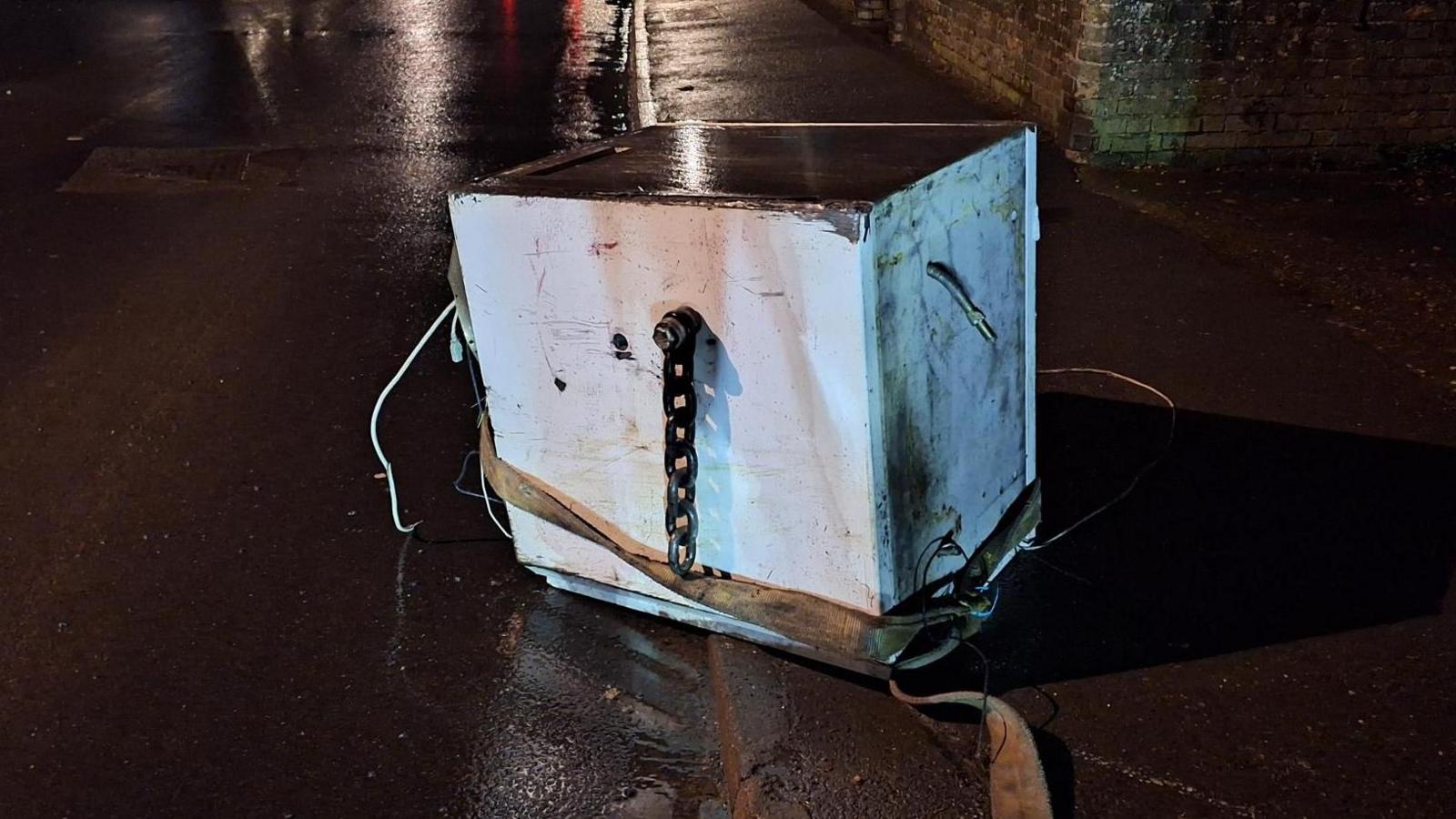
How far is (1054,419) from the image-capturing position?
424 centimetres

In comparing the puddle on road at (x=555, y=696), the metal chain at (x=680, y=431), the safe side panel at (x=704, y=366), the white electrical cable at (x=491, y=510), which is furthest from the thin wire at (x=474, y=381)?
the metal chain at (x=680, y=431)

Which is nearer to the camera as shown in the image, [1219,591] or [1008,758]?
[1008,758]

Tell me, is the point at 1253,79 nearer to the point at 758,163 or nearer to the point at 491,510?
the point at 758,163

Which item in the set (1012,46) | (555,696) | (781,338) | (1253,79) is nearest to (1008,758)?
(781,338)

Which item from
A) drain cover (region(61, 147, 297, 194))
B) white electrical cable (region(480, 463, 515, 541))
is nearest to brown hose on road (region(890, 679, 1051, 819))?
white electrical cable (region(480, 463, 515, 541))

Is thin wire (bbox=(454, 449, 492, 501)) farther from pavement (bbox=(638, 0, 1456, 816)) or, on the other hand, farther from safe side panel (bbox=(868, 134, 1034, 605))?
safe side panel (bbox=(868, 134, 1034, 605))

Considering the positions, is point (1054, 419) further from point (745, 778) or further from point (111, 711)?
point (111, 711)

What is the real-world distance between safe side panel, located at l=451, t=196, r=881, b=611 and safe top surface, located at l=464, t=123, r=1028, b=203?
10cm

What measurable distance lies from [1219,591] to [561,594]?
1.92 meters

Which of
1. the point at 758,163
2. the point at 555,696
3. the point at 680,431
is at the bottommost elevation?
the point at 555,696

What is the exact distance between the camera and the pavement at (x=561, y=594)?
2.73 metres

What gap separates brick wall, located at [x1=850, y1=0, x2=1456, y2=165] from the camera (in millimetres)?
6930

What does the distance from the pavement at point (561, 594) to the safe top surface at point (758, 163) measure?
48.8 inches

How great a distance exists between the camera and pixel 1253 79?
23.3 ft
